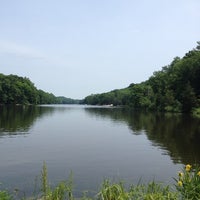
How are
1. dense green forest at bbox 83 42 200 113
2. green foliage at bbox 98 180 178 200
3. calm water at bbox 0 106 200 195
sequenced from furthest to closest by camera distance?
1. dense green forest at bbox 83 42 200 113
2. calm water at bbox 0 106 200 195
3. green foliage at bbox 98 180 178 200

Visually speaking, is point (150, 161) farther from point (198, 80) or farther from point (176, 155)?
point (198, 80)

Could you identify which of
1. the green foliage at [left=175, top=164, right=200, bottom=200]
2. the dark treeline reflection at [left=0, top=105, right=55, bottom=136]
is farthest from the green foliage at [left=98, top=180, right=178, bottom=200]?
the dark treeline reflection at [left=0, top=105, right=55, bottom=136]

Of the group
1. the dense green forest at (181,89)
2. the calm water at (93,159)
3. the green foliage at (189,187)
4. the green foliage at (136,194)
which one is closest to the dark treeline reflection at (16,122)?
the calm water at (93,159)

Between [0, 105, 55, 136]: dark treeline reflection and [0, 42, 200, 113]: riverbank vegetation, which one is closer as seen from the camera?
[0, 105, 55, 136]: dark treeline reflection

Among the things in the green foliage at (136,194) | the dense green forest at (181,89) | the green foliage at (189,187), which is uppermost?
the dense green forest at (181,89)

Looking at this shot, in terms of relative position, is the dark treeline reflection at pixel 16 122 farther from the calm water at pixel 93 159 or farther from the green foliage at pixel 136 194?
the green foliage at pixel 136 194

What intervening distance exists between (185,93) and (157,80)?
1625 inches

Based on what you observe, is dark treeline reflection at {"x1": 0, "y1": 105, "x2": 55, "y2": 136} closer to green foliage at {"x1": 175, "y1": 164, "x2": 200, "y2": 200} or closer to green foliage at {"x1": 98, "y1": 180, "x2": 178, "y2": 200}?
green foliage at {"x1": 98, "y1": 180, "x2": 178, "y2": 200}

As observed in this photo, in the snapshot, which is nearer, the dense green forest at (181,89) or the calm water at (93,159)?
the calm water at (93,159)

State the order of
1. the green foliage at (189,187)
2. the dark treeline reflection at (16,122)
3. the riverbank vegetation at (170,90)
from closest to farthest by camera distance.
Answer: the green foliage at (189,187), the dark treeline reflection at (16,122), the riverbank vegetation at (170,90)

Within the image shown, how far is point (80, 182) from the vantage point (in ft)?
53.3

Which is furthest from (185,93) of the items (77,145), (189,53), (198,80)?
(77,145)

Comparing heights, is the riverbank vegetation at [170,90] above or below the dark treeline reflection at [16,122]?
above

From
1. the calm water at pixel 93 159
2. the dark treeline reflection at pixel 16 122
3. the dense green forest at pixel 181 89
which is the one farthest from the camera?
the dense green forest at pixel 181 89
